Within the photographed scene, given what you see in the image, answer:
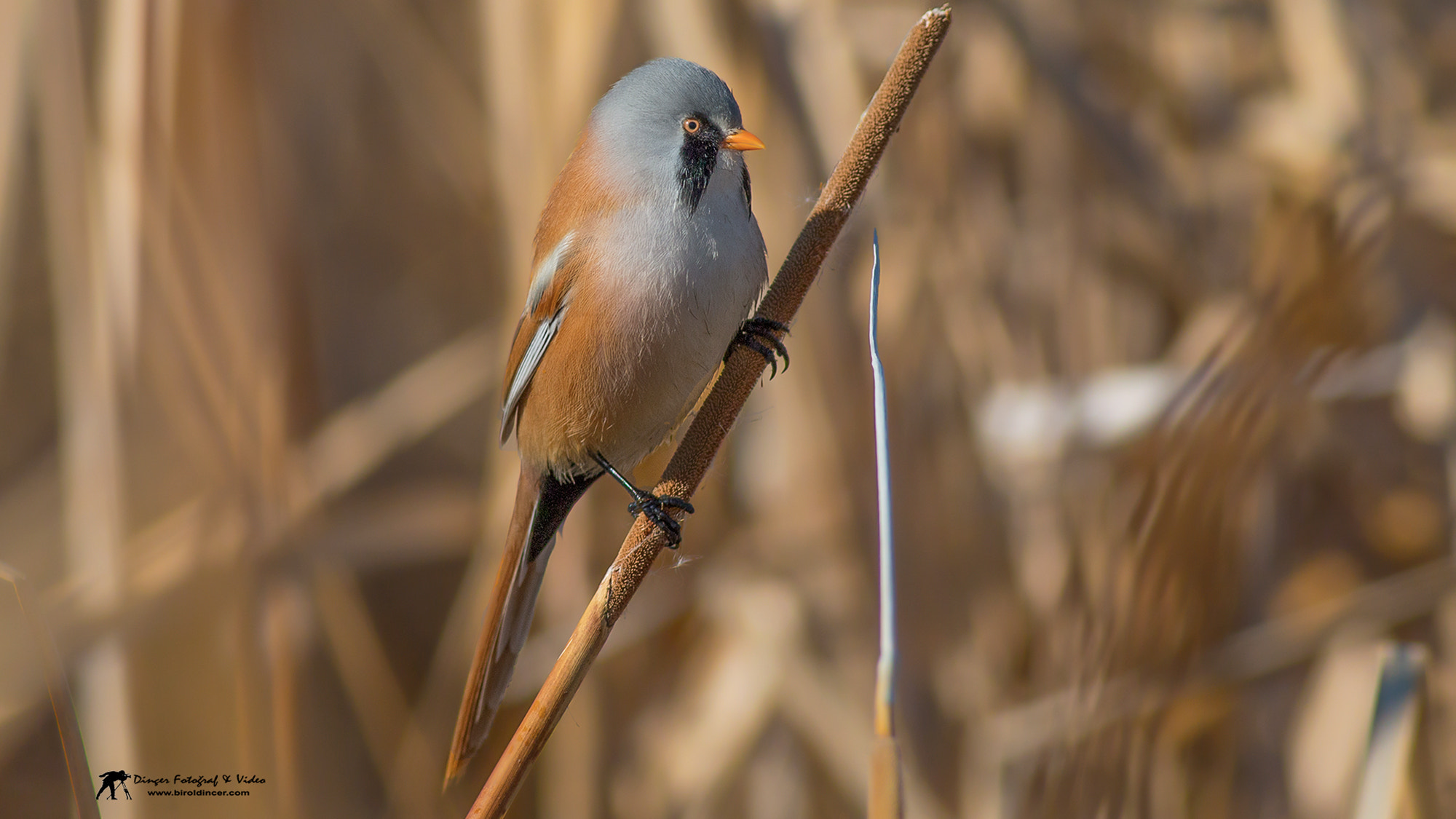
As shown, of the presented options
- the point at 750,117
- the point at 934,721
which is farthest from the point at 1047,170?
the point at 934,721

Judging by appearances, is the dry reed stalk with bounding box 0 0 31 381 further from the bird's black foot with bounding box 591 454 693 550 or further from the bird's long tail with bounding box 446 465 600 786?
the bird's black foot with bounding box 591 454 693 550

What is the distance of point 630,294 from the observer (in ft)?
4.38

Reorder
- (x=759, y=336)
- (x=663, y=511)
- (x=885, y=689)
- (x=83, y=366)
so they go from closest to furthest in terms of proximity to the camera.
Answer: (x=885, y=689) < (x=663, y=511) < (x=759, y=336) < (x=83, y=366)

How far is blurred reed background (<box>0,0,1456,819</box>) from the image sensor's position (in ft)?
5.10

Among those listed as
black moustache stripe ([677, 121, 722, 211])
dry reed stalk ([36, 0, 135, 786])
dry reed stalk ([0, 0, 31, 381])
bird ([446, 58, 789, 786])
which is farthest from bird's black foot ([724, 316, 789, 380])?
dry reed stalk ([0, 0, 31, 381])

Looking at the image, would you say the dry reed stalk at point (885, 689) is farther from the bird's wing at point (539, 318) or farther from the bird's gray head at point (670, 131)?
the bird's wing at point (539, 318)

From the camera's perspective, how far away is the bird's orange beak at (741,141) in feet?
4.21

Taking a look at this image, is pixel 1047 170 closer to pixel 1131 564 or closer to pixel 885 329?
pixel 885 329

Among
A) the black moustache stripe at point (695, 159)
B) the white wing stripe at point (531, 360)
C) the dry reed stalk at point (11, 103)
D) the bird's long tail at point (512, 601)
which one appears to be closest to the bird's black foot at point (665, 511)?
the bird's long tail at point (512, 601)

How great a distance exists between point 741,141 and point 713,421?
0.42 metres

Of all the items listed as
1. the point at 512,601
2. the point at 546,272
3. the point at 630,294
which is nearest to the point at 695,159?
the point at 630,294

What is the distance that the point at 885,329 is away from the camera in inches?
86.7

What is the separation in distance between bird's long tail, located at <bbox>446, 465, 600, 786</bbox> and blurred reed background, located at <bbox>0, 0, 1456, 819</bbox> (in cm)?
33

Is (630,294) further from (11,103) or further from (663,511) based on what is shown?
(11,103)
